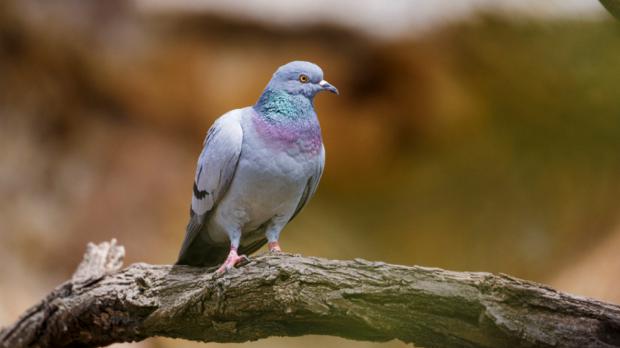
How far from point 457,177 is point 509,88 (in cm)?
127

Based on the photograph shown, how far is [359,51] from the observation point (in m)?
8.16

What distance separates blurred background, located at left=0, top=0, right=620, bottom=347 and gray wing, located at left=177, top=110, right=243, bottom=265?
3917 millimetres

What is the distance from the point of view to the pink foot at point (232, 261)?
3758 millimetres

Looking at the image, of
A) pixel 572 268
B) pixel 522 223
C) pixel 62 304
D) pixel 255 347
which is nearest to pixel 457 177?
pixel 522 223

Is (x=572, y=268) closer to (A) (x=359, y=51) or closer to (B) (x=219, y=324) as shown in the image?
(A) (x=359, y=51)

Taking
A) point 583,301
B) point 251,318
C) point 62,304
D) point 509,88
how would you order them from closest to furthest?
point 583,301 < point 251,318 < point 62,304 < point 509,88

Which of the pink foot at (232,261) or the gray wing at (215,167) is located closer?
the pink foot at (232,261)

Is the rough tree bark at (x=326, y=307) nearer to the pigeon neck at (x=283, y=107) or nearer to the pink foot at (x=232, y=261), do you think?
the pink foot at (x=232, y=261)

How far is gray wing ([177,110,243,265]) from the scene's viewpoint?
4133 millimetres

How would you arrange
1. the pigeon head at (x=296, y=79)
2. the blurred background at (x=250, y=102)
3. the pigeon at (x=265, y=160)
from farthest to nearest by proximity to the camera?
the blurred background at (x=250, y=102) < the pigeon head at (x=296, y=79) < the pigeon at (x=265, y=160)

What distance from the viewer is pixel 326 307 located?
3230 millimetres

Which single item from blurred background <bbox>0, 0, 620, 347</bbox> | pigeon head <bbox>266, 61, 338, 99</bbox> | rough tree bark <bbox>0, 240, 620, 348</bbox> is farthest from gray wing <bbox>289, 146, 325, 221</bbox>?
blurred background <bbox>0, 0, 620, 347</bbox>

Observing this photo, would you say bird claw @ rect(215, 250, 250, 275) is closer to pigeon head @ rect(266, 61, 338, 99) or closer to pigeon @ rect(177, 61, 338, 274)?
pigeon @ rect(177, 61, 338, 274)

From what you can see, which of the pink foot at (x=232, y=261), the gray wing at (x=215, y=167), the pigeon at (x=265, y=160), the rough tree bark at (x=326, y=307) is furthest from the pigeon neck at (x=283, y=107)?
the rough tree bark at (x=326, y=307)
